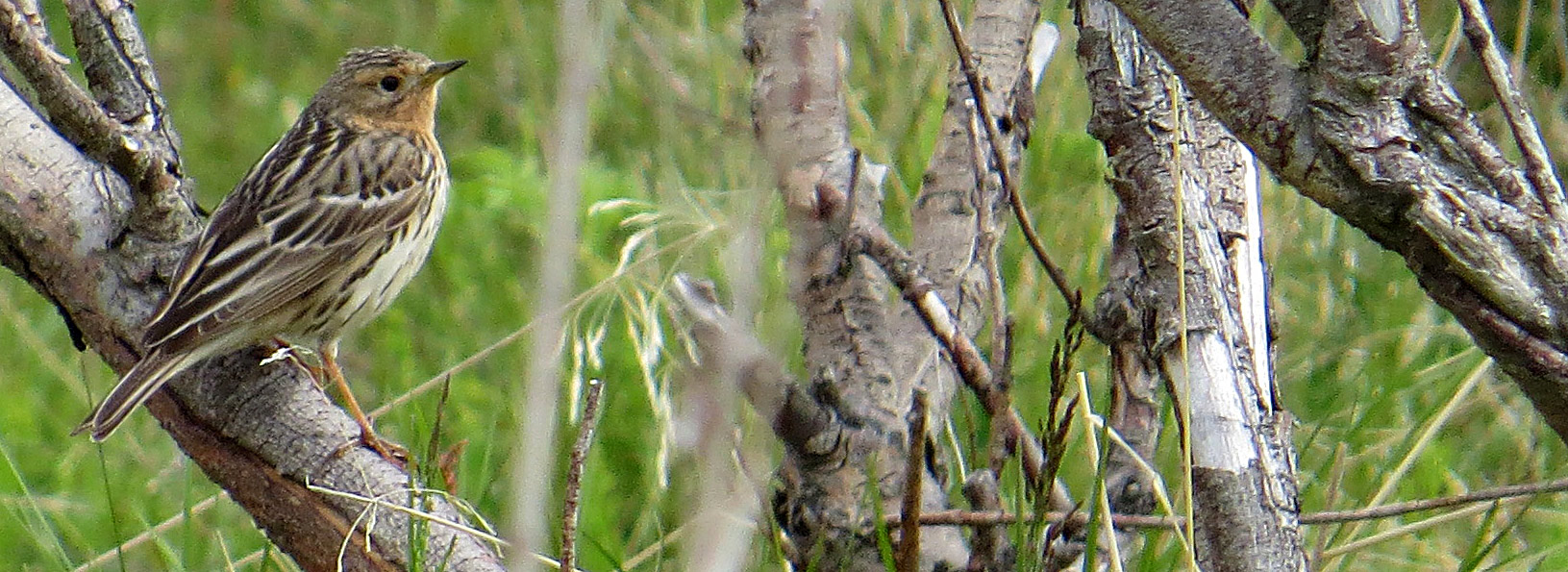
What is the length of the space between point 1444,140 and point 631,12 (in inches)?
196

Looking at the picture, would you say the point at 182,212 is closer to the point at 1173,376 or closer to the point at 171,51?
the point at 1173,376

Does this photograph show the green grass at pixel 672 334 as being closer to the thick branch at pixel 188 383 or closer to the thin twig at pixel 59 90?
the thick branch at pixel 188 383

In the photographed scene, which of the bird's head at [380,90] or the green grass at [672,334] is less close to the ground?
the bird's head at [380,90]

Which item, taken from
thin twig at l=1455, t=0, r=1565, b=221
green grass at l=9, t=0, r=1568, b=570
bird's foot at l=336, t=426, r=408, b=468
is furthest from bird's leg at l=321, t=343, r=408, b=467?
thin twig at l=1455, t=0, r=1565, b=221

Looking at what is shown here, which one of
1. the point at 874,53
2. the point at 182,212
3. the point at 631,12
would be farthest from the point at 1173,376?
the point at 631,12

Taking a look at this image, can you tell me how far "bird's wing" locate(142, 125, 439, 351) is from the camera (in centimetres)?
398

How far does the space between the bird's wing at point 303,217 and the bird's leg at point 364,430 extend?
0.18 metres

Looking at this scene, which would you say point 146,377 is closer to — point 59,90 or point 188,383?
point 188,383

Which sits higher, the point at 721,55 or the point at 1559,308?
the point at 721,55

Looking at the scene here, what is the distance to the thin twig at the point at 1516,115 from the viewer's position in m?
2.03

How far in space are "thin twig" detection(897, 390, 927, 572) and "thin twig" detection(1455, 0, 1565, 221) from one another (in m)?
0.78

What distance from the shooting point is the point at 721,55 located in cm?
577

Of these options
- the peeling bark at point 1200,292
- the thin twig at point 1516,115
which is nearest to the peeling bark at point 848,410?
the peeling bark at point 1200,292

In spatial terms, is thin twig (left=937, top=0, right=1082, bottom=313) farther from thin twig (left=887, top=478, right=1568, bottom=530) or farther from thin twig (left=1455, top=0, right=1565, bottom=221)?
thin twig (left=1455, top=0, right=1565, bottom=221)
